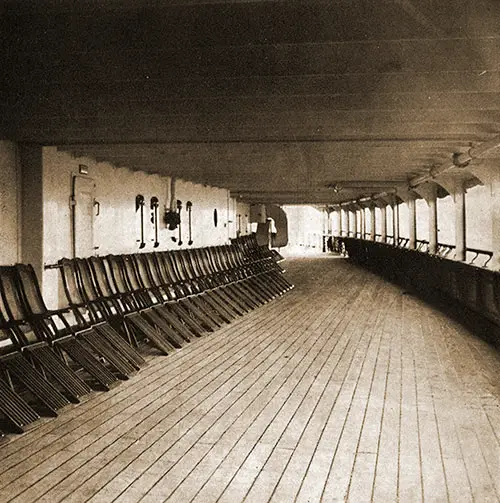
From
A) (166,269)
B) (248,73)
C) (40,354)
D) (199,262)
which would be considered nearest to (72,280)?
(40,354)

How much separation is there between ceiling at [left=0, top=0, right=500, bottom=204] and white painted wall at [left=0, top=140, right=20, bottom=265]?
0.25 metres

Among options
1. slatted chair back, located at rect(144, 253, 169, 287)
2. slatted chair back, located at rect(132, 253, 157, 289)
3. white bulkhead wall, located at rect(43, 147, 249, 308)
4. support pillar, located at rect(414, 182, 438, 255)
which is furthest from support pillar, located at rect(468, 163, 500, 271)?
white bulkhead wall, located at rect(43, 147, 249, 308)

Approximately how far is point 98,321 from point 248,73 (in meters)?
2.39

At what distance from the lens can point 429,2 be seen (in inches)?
106

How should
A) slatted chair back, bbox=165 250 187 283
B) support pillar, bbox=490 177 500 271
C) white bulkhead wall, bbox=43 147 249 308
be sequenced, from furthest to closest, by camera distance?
support pillar, bbox=490 177 500 271
slatted chair back, bbox=165 250 187 283
white bulkhead wall, bbox=43 147 249 308

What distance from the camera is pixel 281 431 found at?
11.7ft

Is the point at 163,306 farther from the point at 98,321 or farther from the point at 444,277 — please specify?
the point at 444,277

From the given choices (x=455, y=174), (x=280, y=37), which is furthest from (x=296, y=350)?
(x=455, y=174)

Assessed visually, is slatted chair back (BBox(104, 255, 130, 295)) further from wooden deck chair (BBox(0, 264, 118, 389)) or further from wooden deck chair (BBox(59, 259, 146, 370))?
wooden deck chair (BBox(0, 264, 118, 389))

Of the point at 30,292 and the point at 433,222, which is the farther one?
the point at 433,222

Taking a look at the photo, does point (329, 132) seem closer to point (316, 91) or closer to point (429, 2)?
point (316, 91)

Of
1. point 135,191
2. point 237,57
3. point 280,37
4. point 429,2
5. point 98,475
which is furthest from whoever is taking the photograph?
point 135,191

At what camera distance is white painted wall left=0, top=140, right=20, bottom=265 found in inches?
249

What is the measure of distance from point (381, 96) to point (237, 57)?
145 centimetres
